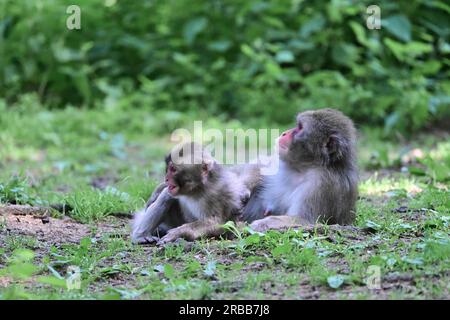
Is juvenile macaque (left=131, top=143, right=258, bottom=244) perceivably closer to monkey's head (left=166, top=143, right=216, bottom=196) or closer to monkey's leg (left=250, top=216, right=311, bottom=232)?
monkey's head (left=166, top=143, right=216, bottom=196)

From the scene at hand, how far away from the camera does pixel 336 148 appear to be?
23.4 ft

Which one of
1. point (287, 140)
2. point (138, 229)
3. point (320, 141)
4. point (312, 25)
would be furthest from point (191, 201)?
point (312, 25)

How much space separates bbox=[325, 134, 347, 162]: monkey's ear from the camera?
711cm

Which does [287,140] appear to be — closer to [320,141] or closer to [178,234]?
[320,141]

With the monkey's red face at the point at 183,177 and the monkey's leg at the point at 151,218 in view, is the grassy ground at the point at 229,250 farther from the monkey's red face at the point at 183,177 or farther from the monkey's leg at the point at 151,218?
the monkey's red face at the point at 183,177

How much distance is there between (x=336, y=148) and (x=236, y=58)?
25.1 feet

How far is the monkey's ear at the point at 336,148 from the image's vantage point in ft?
23.3

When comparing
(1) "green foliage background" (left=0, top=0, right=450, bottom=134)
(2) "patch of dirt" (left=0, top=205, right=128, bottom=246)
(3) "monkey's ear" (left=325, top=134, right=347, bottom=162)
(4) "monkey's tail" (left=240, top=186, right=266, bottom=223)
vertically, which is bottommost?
(2) "patch of dirt" (left=0, top=205, right=128, bottom=246)

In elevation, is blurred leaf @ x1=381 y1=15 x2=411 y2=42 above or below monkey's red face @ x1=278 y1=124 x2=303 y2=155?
above

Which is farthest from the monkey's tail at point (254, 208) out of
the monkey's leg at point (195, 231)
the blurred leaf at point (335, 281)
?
the blurred leaf at point (335, 281)

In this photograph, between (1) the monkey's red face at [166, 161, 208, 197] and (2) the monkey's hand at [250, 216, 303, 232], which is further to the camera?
(1) the monkey's red face at [166, 161, 208, 197]

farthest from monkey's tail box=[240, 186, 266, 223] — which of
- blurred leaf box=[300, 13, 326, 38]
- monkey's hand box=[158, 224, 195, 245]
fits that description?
blurred leaf box=[300, 13, 326, 38]
